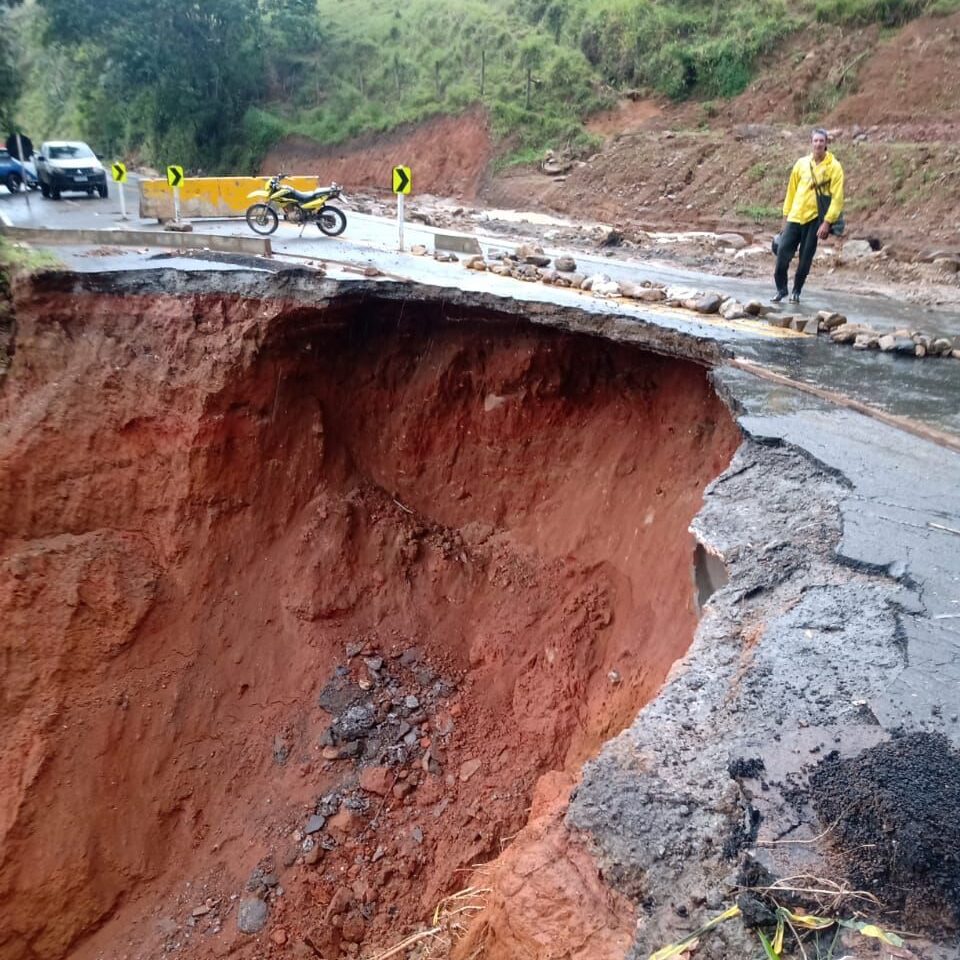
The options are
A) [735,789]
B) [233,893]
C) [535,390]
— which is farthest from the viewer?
[535,390]

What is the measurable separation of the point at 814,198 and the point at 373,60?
24.1 meters

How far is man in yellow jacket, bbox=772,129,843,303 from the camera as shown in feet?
23.1

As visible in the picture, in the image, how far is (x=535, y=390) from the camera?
721 centimetres

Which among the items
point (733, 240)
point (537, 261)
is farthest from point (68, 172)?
point (733, 240)

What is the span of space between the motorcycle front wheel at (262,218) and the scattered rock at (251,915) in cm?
947

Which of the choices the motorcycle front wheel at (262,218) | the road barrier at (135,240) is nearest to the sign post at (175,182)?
the motorcycle front wheel at (262,218)

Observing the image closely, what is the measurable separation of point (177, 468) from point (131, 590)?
124 cm

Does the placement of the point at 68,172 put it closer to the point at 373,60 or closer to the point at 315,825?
the point at 373,60

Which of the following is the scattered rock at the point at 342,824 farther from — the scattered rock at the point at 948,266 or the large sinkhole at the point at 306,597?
the scattered rock at the point at 948,266

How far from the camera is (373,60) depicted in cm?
2692

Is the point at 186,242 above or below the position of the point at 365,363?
above

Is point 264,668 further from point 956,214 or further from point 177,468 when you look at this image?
point 956,214

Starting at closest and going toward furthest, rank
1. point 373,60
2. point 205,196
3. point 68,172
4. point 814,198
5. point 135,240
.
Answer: point 814,198 < point 135,240 < point 205,196 < point 68,172 < point 373,60

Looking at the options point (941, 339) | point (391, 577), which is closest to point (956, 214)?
point (941, 339)
